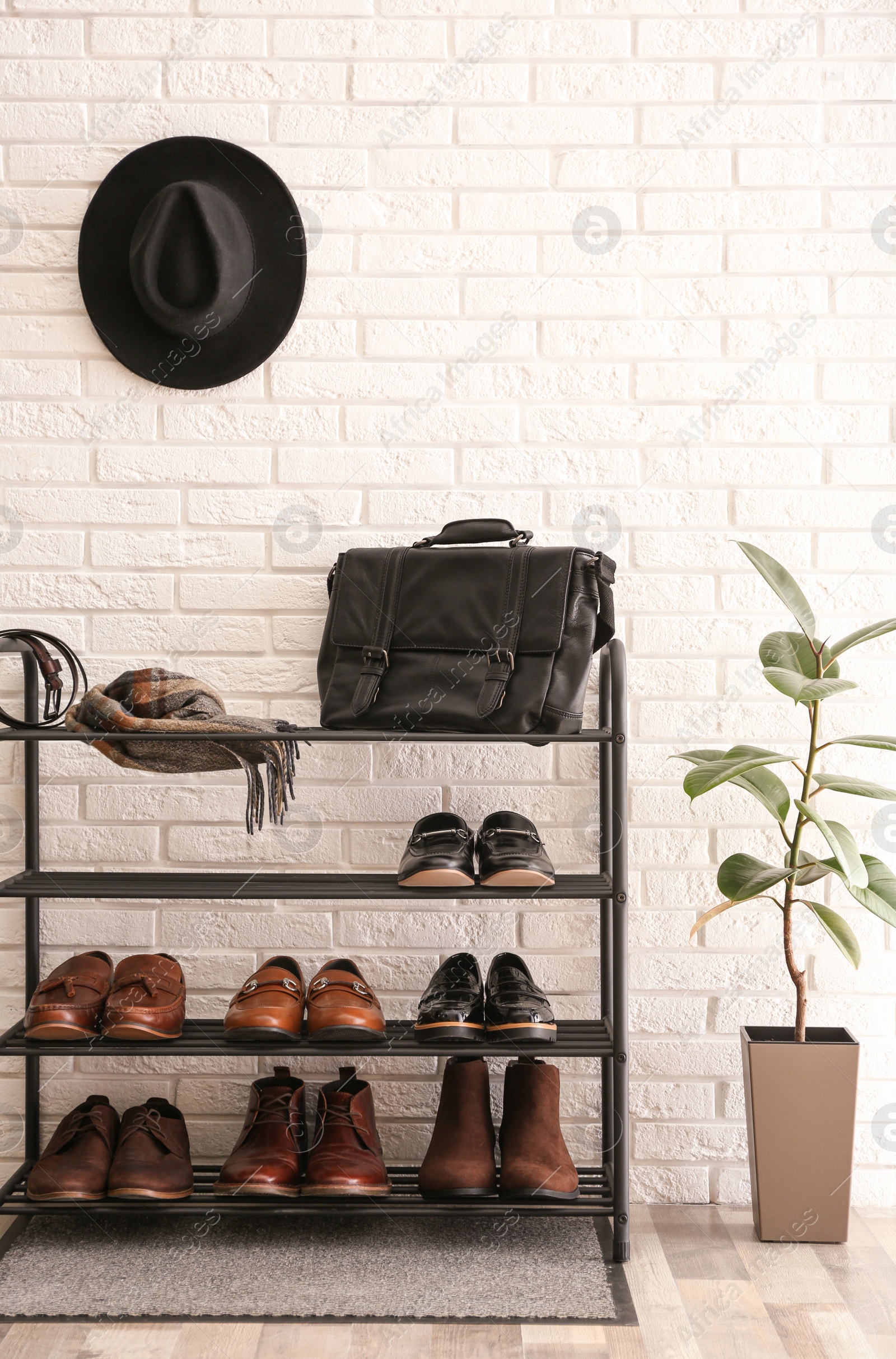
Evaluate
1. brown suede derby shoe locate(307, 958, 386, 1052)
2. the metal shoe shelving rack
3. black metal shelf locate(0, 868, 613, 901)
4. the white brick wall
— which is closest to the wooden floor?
the metal shoe shelving rack

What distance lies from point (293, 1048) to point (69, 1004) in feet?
1.16

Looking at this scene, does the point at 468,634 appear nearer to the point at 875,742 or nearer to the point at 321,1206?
the point at 875,742

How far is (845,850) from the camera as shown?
1.44 metres

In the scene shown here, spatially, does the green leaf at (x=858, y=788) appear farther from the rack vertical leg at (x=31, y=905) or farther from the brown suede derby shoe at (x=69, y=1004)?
the rack vertical leg at (x=31, y=905)

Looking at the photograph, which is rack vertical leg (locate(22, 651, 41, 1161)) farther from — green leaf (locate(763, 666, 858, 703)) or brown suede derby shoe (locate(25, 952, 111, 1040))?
green leaf (locate(763, 666, 858, 703))

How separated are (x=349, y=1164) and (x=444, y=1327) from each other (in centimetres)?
26

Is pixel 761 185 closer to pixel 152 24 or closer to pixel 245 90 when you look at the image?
pixel 245 90

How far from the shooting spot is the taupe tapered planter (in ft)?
5.19

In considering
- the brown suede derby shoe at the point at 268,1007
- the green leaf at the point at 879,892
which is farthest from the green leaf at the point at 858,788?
the brown suede derby shoe at the point at 268,1007

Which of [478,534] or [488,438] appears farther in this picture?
[488,438]

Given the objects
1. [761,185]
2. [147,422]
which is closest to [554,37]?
[761,185]

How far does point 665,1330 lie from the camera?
1.41 meters

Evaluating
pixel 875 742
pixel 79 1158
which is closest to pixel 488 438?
pixel 875 742

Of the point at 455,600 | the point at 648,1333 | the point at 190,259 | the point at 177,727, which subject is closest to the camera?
the point at 648,1333
